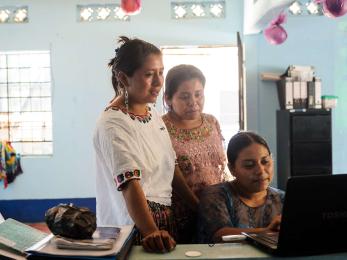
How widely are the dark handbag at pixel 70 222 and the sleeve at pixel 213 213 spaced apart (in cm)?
57

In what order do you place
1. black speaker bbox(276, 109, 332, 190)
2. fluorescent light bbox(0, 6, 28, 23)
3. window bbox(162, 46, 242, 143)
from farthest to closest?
window bbox(162, 46, 242, 143) → fluorescent light bbox(0, 6, 28, 23) → black speaker bbox(276, 109, 332, 190)

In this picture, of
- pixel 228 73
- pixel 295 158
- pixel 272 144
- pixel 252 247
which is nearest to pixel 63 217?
pixel 252 247

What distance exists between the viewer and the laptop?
2.99 ft

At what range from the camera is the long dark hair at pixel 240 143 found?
5.08ft

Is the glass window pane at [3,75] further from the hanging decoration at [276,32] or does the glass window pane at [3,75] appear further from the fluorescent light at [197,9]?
the hanging decoration at [276,32]

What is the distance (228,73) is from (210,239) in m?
4.92

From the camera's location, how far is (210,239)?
141 centimetres

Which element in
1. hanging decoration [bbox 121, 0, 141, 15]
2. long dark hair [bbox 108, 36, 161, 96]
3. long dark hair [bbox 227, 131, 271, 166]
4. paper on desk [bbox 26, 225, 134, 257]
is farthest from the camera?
hanging decoration [bbox 121, 0, 141, 15]

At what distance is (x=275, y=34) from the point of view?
4.75m

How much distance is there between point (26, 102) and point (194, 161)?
174 inches

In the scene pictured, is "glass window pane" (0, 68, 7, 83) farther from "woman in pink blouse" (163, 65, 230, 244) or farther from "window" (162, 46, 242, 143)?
"woman in pink blouse" (163, 65, 230, 244)

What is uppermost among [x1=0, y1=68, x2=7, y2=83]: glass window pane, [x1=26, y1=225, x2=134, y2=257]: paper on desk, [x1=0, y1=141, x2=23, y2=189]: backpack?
[x1=0, y1=68, x2=7, y2=83]: glass window pane

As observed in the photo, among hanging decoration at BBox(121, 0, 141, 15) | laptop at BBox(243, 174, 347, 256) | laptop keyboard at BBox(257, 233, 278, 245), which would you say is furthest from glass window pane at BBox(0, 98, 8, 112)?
laptop at BBox(243, 174, 347, 256)

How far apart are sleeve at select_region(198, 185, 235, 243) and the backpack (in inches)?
174
